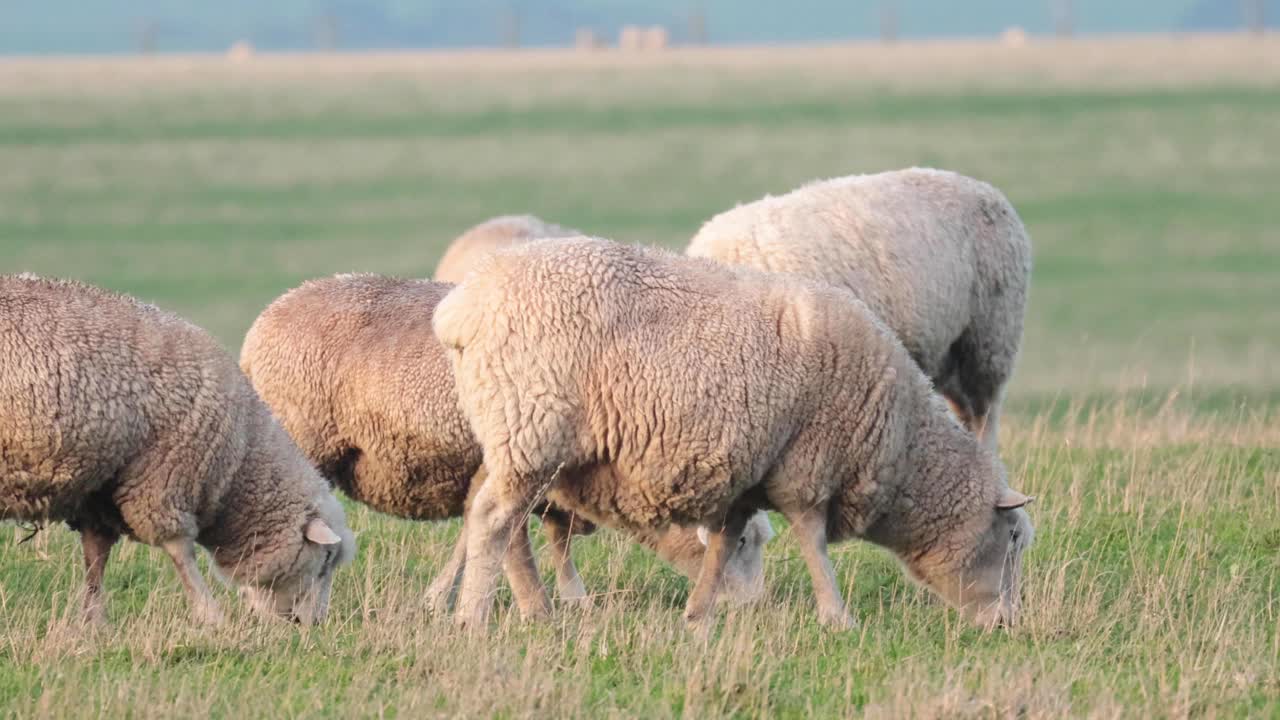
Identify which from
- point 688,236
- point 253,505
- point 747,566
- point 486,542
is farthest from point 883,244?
point 688,236

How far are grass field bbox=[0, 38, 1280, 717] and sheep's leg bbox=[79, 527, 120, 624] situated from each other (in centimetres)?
10

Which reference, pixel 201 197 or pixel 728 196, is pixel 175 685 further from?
pixel 201 197

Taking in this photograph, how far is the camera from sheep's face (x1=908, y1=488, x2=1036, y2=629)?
7.47 metres

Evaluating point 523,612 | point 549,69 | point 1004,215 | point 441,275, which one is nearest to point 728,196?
point 549,69

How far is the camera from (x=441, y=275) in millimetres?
14094

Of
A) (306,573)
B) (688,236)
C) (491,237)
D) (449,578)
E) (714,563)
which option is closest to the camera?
(714,563)

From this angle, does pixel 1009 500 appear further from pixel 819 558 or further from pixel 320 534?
pixel 320 534

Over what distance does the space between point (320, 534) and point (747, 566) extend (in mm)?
1813

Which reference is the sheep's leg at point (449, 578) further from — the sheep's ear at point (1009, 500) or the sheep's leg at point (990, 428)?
the sheep's leg at point (990, 428)

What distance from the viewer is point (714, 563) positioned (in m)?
7.32

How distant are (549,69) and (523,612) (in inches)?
2848

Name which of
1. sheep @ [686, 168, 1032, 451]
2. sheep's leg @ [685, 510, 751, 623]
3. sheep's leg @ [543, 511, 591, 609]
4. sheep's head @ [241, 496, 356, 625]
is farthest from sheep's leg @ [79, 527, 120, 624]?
sheep @ [686, 168, 1032, 451]

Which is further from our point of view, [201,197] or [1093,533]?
[201,197]

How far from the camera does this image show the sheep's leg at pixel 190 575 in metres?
7.12
